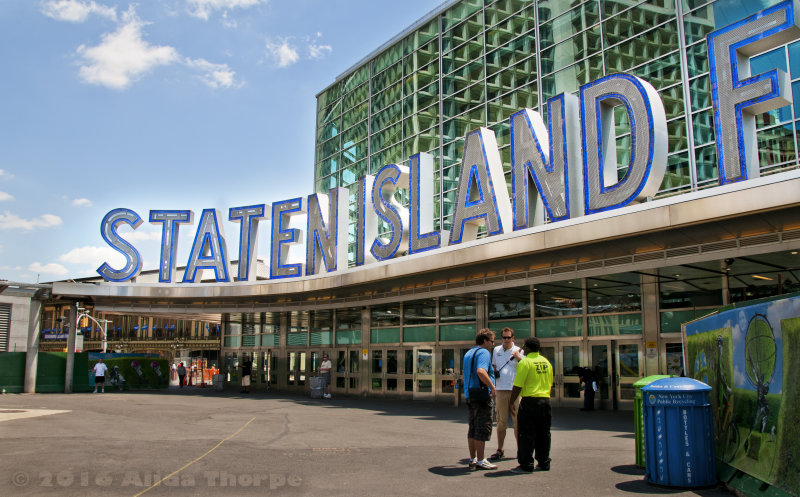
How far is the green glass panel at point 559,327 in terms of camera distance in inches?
804

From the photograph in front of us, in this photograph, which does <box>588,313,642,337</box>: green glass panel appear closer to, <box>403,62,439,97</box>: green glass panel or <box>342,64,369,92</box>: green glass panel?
<box>403,62,439,97</box>: green glass panel

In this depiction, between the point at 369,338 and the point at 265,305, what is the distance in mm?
5077

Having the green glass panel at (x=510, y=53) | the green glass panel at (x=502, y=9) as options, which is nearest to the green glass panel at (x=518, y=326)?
the green glass panel at (x=510, y=53)

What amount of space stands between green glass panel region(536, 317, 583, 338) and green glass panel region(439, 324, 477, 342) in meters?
2.81

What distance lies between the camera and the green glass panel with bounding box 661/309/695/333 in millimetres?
18031

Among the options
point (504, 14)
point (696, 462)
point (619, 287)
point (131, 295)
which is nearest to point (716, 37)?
point (619, 287)

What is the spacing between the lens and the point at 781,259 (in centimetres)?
1483

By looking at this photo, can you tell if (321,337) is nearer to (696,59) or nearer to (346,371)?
(346,371)

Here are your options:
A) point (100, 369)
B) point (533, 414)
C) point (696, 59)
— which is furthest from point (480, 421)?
point (100, 369)

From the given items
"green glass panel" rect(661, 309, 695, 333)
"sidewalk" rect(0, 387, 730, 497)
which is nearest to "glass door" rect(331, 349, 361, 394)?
"sidewalk" rect(0, 387, 730, 497)

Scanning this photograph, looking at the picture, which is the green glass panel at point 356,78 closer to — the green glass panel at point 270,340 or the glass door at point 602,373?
the green glass panel at point 270,340

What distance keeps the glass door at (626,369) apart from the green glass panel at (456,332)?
563 centimetres

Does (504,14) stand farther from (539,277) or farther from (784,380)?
(784,380)

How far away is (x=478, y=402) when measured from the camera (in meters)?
9.05
